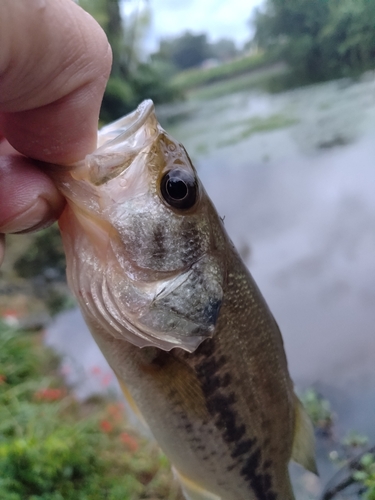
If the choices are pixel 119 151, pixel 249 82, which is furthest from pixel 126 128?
pixel 249 82

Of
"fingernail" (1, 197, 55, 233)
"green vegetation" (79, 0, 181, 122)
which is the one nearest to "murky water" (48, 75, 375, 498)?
"green vegetation" (79, 0, 181, 122)

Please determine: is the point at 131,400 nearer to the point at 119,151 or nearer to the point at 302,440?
the point at 302,440

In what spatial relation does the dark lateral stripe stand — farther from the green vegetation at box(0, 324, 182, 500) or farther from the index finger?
the green vegetation at box(0, 324, 182, 500)

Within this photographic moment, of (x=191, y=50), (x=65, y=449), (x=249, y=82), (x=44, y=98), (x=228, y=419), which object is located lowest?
(x=65, y=449)

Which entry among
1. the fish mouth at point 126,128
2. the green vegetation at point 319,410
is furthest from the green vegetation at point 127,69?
the fish mouth at point 126,128

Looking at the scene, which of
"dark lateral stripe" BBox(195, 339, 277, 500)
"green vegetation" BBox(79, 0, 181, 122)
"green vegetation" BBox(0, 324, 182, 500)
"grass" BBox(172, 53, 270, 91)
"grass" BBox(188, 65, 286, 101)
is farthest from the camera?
"green vegetation" BBox(79, 0, 181, 122)

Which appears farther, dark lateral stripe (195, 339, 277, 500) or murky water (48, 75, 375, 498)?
murky water (48, 75, 375, 498)

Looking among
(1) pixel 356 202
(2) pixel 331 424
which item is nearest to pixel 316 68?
(1) pixel 356 202
